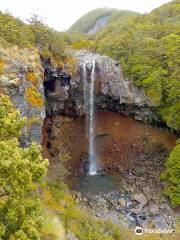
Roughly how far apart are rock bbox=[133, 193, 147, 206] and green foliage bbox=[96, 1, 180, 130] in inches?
202

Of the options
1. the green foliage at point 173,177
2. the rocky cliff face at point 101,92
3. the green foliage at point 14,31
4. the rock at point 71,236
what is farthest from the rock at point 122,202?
the green foliage at point 14,31

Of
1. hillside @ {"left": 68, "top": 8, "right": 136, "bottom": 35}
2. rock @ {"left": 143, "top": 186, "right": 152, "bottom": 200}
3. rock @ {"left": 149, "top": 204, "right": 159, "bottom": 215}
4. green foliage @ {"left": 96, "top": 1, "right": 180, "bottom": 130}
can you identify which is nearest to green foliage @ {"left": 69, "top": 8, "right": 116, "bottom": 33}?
hillside @ {"left": 68, "top": 8, "right": 136, "bottom": 35}

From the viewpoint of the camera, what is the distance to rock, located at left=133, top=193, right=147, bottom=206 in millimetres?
23438

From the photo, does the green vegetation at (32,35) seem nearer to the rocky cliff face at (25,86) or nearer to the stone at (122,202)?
the rocky cliff face at (25,86)

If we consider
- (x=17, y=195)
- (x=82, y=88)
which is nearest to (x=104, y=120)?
(x=82, y=88)

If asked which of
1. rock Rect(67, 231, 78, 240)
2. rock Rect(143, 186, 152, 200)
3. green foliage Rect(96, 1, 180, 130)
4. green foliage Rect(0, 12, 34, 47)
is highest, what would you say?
green foliage Rect(0, 12, 34, 47)

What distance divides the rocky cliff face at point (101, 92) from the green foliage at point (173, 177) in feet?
13.3

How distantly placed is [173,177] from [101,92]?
8.25m

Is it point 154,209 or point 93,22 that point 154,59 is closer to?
point 154,209

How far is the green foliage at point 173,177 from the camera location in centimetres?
2294

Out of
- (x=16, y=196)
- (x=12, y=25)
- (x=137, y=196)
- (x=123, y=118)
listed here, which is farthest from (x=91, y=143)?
(x=16, y=196)

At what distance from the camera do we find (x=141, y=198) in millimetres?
23734

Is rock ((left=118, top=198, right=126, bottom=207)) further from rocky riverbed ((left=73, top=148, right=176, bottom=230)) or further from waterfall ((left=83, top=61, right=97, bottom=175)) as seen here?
waterfall ((left=83, top=61, right=97, bottom=175))

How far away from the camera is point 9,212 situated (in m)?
9.48
